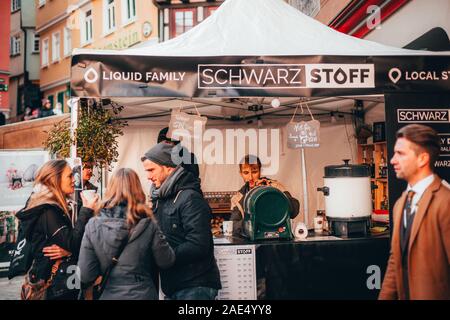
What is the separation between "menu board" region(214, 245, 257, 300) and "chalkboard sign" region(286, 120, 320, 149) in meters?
2.39

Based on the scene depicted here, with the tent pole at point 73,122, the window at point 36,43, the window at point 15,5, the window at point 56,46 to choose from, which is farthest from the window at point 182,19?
the tent pole at point 73,122

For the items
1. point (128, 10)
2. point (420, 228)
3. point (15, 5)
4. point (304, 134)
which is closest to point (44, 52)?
point (15, 5)

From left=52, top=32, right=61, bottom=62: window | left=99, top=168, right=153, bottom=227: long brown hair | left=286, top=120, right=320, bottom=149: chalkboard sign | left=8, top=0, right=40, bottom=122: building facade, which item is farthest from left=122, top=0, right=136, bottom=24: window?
left=99, top=168, right=153, bottom=227: long brown hair

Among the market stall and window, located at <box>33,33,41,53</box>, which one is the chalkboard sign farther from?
window, located at <box>33,33,41,53</box>

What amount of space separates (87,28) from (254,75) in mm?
23371

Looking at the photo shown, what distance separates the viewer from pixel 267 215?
14.8 ft

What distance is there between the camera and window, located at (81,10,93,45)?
2578 cm

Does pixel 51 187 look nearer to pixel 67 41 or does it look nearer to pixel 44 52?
pixel 67 41

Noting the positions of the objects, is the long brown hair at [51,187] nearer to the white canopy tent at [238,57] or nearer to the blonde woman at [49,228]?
the blonde woman at [49,228]

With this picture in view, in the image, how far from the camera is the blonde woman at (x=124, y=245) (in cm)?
329

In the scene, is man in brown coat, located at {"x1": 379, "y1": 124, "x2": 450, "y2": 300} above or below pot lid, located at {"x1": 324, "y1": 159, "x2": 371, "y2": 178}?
below

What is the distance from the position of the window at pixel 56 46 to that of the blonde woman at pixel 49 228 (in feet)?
85.0

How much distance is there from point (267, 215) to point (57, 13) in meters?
26.7
